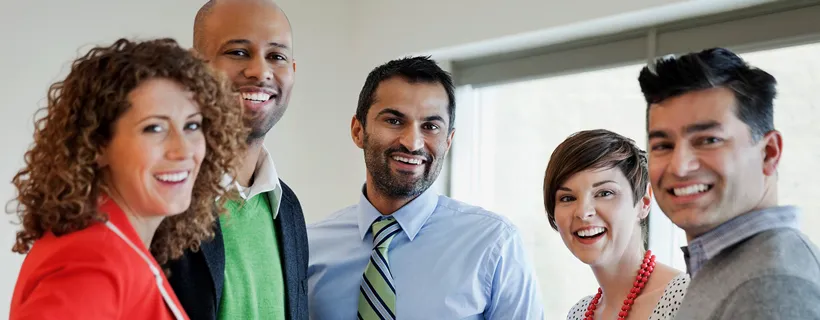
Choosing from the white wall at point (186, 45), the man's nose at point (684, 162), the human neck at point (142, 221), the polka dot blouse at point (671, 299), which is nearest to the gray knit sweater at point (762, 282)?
the man's nose at point (684, 162)

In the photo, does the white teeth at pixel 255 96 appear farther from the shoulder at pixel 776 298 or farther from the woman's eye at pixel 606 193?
the shoulder at pixel 776 298

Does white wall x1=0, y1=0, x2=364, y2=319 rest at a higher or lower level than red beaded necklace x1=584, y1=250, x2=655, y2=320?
higher

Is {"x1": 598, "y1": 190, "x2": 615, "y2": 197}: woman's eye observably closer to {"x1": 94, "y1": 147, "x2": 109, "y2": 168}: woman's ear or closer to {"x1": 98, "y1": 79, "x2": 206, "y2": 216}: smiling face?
{"x1": 98, "y1": 79, "x2": 206, "y2": 216}: smiling face

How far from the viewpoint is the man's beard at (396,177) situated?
217cm

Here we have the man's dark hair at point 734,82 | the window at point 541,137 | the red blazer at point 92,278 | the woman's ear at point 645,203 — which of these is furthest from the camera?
the window at point 541,137

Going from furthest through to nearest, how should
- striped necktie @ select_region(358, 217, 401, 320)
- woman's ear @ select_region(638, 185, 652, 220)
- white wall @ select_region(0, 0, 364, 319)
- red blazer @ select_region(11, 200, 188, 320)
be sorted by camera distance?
1. white wall @ select_region(0, 0, 364, 319)
2. striped necktie @ select_region(358, 217, 401, 320)
3. woman's ear @ select_region(638, 185, 652, 220)
4. red blazer @ select_region(11, 200, 188, 320)

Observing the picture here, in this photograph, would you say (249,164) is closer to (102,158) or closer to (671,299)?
(102,158)

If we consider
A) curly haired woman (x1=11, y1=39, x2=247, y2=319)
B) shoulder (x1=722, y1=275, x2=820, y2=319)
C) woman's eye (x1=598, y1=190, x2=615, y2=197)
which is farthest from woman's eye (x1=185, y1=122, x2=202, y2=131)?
woman's eye (x1=598, y1=190, x2=615, y2=197)

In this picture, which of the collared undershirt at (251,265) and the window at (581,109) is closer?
the collared undershirt at (251,265)

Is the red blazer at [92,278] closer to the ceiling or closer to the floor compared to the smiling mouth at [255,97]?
closer to the floor

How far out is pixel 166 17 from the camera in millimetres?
3369

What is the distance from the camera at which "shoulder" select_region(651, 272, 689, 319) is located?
1676mm

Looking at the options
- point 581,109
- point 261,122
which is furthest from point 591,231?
point 581,109

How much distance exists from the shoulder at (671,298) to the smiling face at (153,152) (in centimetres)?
101
